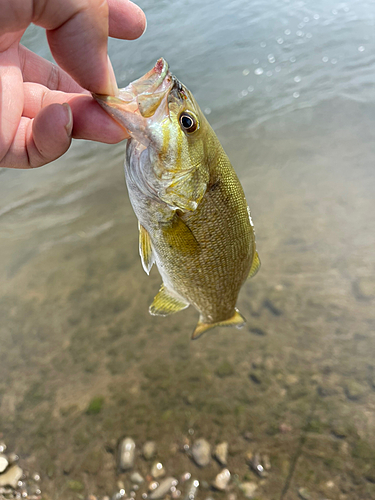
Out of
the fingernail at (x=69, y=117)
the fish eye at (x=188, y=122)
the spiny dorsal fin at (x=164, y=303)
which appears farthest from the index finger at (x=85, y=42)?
the spiny dorsal fin at (x=164, y=303)

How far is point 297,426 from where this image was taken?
3.40 metres

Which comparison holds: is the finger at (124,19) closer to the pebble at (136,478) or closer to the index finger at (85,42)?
the index finger at (85,42)

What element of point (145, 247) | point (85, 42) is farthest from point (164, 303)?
point (85, 42)

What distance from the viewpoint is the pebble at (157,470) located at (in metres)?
3.19

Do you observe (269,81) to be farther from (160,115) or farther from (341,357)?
(160,115)

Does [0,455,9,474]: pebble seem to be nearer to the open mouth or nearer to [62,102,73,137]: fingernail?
[62,102,73,137]: fingernail

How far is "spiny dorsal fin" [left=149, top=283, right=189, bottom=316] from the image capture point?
2408 millimetres

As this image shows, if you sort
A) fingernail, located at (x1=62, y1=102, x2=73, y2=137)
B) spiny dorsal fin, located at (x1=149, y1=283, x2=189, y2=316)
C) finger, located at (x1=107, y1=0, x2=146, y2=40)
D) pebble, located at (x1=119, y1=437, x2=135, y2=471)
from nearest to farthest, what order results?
fingernail, located at (x1=62, y1=102, x2=73, y2=137)
finger, located at (x1=107, y1=0, x2=146, y2=40)
spiny dorsal fin, located at (x1=149, y1=283, x2=189, y2=316)
pebble, located at (x1=119, y1=437, x2=135, y2=471)

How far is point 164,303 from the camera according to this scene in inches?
96.0

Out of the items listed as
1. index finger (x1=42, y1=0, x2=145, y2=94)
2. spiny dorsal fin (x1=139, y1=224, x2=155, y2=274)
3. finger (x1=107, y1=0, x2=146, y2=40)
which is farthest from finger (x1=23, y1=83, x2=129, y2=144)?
spiny dorsal fin (x1=139, y1=224, x2=155, y2=274)

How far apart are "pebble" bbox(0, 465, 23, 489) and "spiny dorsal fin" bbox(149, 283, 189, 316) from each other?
7.52 feet

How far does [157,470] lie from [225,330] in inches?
63.6

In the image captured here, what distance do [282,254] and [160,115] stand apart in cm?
368

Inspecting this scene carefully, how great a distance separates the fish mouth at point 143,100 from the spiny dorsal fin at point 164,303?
46.1 inches
